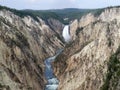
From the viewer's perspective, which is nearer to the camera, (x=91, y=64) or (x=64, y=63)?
(x=91, y=64)

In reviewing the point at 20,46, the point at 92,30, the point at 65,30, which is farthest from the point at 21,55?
the point at 65,30

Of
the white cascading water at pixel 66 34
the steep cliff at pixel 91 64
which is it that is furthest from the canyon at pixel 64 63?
the white cascading water at pixel 66 34

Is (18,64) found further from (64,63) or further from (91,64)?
(64,63)

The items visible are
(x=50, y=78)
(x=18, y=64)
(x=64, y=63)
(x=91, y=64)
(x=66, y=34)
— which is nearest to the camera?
(x=91, y=64)

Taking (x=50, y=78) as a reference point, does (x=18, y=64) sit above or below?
above

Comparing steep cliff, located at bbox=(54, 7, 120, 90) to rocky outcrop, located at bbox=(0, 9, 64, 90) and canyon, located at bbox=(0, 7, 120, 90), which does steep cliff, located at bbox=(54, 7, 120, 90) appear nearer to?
canyon, located at bbox=(0, 7, 120, 90)

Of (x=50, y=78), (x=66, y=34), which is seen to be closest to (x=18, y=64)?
(x=50, y=78)

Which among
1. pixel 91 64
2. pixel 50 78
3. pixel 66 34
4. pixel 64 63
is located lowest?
pixel 66 34

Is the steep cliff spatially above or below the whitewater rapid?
above

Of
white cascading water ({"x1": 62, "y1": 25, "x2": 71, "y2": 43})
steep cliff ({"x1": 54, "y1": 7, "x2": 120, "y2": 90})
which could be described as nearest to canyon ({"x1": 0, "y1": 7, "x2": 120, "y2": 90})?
steep cliff ({"x1": 54, "y1": 7, "x2": 120, "y2": 90})

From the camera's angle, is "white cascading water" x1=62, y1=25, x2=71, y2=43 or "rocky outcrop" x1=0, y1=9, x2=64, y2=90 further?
"white cascading water" x1=62, y1=25, x2=71, y2=43

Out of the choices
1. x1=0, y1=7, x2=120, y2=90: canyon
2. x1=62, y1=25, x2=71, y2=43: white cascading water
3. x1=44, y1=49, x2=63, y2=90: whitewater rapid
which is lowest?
x1=62, y1=25, x2=71, y2=43: white cascading water
